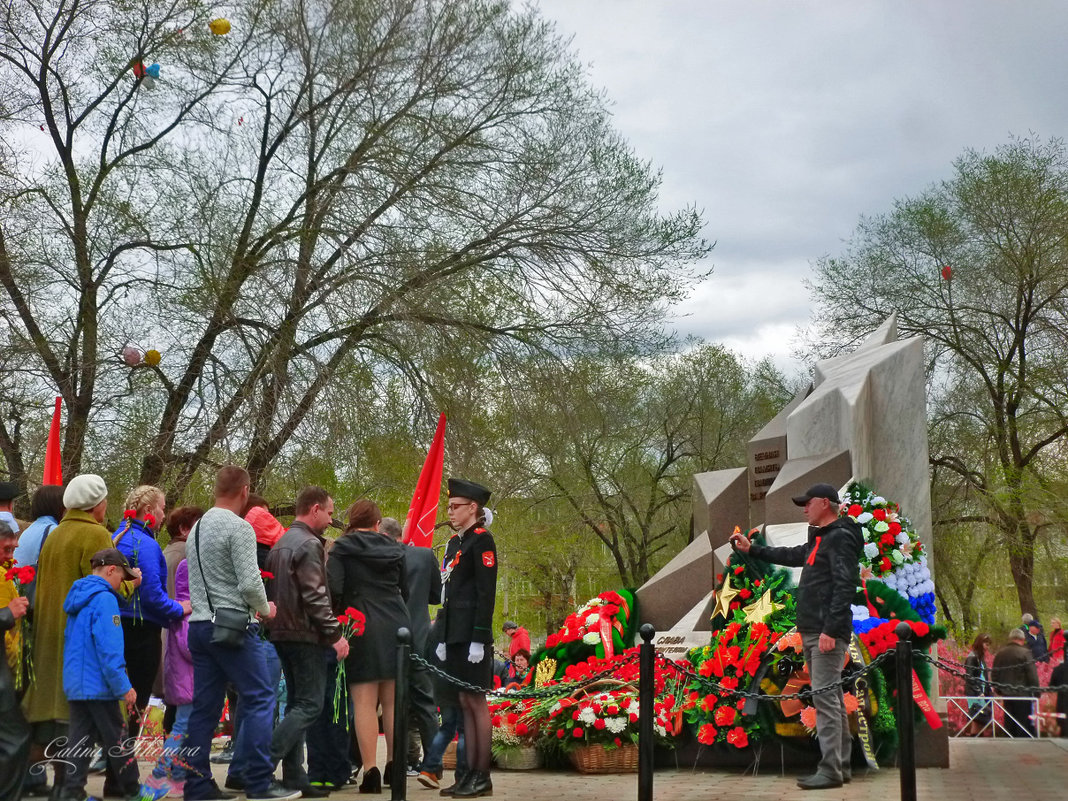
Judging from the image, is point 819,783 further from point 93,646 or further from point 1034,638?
point 1034,638

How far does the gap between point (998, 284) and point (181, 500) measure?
16.6 m

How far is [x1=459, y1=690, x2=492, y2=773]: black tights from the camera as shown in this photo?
6477 millimetres

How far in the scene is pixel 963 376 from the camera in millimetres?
23750

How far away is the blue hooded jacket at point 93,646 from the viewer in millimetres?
5871

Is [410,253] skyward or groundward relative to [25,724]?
skyward

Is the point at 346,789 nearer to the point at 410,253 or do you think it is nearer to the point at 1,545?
the point at 1,545

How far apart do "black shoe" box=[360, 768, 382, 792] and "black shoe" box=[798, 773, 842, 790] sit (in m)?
2.50

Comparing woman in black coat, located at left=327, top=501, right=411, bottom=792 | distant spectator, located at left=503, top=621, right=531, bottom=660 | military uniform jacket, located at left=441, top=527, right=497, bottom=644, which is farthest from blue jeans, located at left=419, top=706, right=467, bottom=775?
distant spectator, located at left=503, top=621, right=531, bottom=660

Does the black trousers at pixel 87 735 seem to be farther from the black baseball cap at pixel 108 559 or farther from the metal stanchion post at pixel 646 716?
the metal stanchion post at pixel 646 716

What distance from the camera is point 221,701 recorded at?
623 centimetres

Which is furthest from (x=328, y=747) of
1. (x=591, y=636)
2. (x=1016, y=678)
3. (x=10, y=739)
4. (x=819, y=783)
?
(x=1016, y=678)

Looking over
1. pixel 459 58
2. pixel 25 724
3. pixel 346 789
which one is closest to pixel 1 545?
pixel 25 724

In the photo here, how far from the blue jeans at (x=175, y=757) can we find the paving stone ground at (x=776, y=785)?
2.56 feet

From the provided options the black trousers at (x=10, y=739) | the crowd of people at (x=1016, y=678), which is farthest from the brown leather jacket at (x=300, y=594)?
the crowd of people at (x=1016, y=678)
